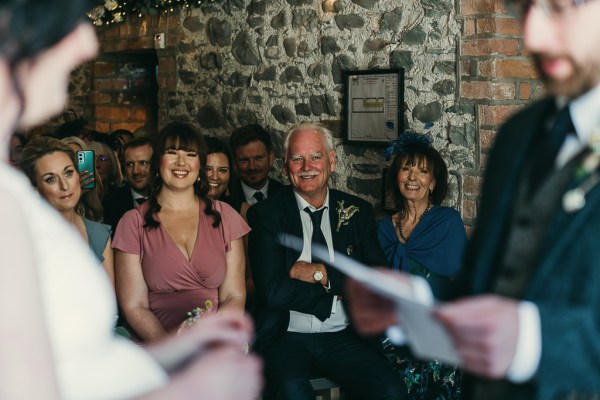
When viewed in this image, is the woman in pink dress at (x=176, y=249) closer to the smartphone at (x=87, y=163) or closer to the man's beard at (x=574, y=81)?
the smartphone at (x=87, y=163)

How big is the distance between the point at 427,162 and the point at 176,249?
146cm

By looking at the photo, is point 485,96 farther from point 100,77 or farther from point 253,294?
point 100,77

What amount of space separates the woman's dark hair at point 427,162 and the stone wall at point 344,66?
14 centimetres

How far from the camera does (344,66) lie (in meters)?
4.84

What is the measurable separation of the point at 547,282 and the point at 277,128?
4277 mm

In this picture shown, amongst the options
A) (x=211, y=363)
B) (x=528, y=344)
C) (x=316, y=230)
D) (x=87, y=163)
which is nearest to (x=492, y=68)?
(x=316, y=230)

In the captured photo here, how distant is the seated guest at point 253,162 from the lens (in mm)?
5086

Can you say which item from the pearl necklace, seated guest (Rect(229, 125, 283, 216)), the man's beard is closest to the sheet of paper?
the man's beard

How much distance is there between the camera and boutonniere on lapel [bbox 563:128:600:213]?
1.27m

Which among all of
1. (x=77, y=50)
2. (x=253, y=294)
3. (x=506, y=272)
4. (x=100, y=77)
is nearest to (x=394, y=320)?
(x=506, y=272)

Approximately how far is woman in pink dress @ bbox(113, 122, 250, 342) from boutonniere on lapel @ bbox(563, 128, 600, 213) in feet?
7.86

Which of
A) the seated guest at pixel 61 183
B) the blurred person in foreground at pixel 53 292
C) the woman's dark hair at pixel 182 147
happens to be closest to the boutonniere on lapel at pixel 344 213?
→ the woman's dark hair at pixel 182 147

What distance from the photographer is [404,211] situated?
13.8 feet

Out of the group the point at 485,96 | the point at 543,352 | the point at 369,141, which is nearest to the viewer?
the point at 543,352
